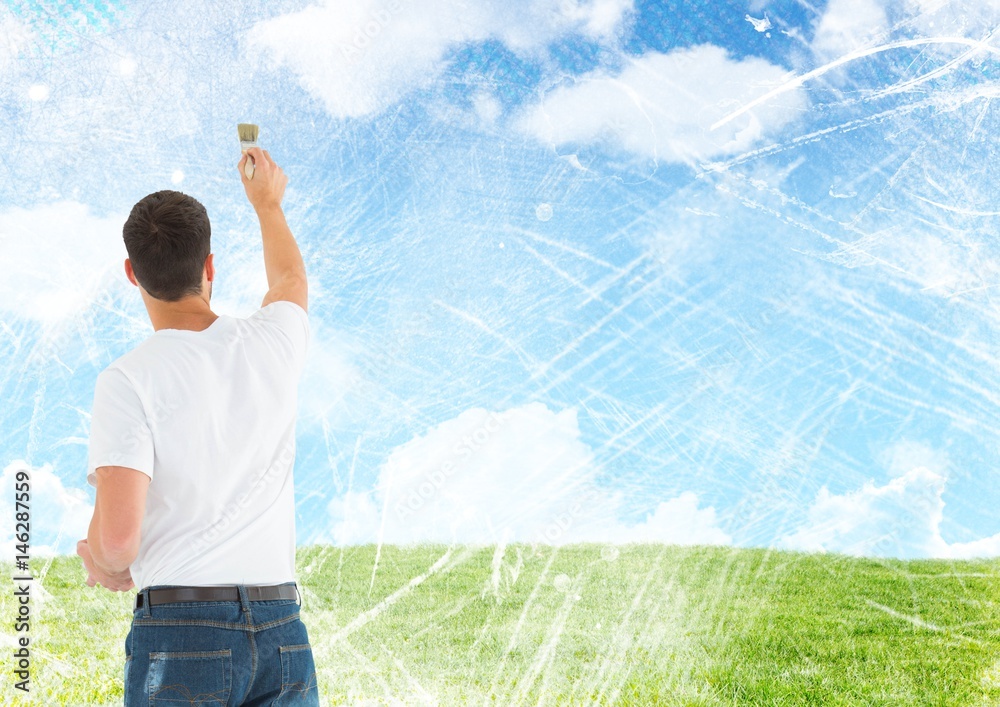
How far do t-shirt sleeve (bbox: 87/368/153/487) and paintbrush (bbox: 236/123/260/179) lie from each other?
918 millimetres

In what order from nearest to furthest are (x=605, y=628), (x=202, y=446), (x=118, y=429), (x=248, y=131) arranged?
(x=118, y=429), (x=202, y=446), (x=248, y=131), (x=605, y=628)

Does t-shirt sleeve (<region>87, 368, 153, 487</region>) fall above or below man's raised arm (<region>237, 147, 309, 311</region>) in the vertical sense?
below

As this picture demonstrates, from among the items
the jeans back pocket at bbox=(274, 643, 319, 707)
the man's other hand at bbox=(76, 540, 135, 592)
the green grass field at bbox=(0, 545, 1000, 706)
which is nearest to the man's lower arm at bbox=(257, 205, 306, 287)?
the man's other hand at bbox=(76, 540, 135, 592)

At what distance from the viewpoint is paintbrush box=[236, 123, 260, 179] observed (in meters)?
2.70

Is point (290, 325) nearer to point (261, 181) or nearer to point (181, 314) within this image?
point (181, 314)

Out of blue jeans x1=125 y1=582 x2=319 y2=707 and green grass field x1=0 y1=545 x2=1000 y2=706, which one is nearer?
blue jeans x1=125 y1=582 x2=319 y2=707

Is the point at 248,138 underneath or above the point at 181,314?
above

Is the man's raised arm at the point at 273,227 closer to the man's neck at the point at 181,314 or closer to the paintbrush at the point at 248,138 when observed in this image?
the paintbrush at the point at 248,138

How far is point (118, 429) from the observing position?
81.7 inches

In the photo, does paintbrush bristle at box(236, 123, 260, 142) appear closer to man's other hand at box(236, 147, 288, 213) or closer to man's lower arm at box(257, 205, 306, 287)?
man's other hand at box(236, 147, 288, 213)

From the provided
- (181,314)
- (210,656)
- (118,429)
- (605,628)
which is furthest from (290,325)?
(605,628)

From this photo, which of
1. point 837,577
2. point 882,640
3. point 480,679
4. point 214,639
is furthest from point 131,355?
point 837,577

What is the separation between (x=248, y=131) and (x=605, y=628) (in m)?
5.72

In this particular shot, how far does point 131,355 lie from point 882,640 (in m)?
6.94
